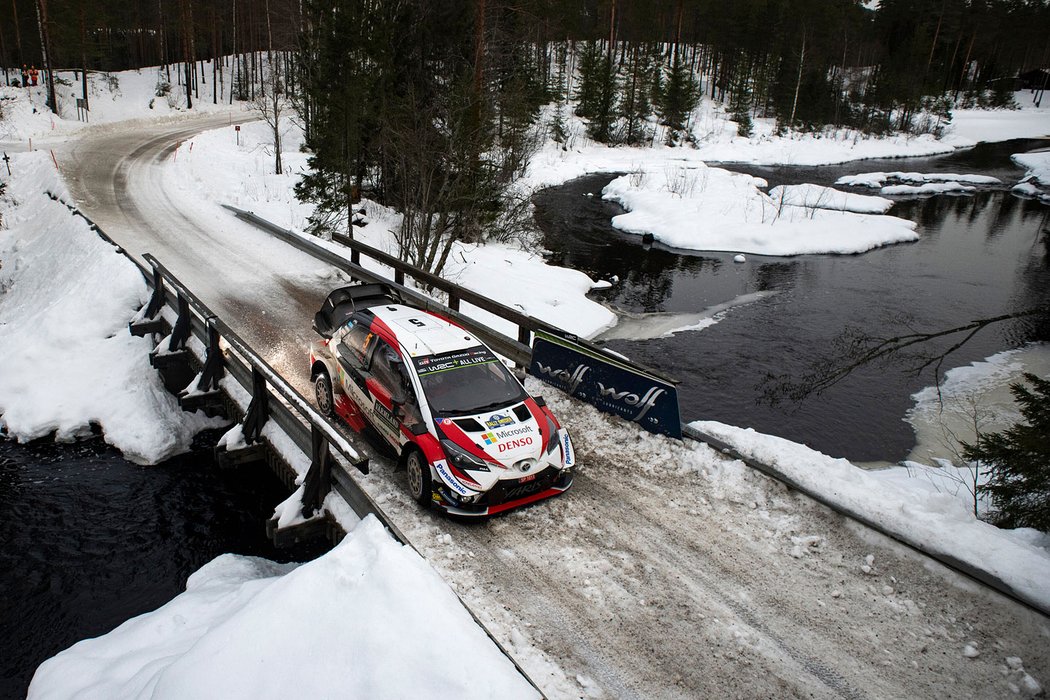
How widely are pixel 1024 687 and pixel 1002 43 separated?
12307cm

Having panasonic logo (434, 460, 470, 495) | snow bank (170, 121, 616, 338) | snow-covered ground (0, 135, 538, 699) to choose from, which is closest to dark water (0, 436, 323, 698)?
snow-covered ground (0, 135, 538, 699)

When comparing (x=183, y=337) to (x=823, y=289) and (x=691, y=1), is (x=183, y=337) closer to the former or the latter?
(x=823, y=289)

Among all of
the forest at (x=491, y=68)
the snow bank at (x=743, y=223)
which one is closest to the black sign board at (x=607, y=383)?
the forest at (x=491, y=68)

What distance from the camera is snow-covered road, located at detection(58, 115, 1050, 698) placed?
5.80 meters

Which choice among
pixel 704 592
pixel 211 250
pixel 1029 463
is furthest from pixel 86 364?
pixel 1029 463

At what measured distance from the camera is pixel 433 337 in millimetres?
9070

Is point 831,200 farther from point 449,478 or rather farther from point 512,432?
point 449,478

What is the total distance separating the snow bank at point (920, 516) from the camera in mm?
6711

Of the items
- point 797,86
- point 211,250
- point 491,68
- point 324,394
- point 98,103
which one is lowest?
point 324,394

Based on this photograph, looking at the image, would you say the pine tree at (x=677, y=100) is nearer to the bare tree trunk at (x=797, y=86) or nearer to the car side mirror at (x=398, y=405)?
the bare tree trunk at (x=797, y=86)

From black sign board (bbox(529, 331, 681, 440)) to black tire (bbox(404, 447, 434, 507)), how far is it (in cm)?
347

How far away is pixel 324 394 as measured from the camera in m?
10.0

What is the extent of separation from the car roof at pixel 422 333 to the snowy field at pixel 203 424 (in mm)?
2589

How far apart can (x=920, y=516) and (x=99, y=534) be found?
11.3 meters
